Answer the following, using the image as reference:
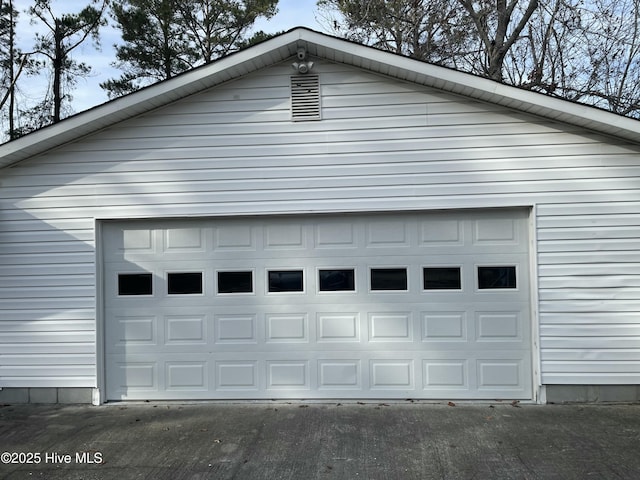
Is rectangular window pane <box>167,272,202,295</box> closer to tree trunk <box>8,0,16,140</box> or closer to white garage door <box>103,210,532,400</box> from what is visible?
white garage door <box>103,210,532,400</box>

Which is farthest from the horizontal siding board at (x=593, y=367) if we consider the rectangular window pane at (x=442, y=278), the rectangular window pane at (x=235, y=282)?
the rectangular window pane at (x=235, y=282)

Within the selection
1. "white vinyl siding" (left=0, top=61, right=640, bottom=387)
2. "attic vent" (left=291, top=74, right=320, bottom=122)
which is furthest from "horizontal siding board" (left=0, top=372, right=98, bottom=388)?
"attic vent" (left=291, top=74, right=320, bottom=122)

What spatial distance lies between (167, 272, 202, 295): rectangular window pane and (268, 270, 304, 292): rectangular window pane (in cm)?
96

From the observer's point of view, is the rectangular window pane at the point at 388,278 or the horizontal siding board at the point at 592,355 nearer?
the horizontal siding board at the point at 592,355

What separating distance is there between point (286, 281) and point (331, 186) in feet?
4.45

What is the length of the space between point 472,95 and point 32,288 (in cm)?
618

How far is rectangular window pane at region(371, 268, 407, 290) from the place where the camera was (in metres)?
6.08

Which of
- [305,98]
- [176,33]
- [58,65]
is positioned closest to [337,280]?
[305,98]

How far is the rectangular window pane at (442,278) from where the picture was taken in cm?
603

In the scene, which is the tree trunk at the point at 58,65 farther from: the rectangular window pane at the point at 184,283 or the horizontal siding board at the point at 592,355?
the horizontal siding board at the point at 592,355

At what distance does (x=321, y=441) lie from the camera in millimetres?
4793

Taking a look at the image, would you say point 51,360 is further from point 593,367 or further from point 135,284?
point 593,367

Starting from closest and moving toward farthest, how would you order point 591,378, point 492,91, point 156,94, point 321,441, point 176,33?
point 321,441
point 492,91
point 591,378
point 156,94
point 176,33

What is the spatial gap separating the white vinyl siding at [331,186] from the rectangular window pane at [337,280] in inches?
32.3
